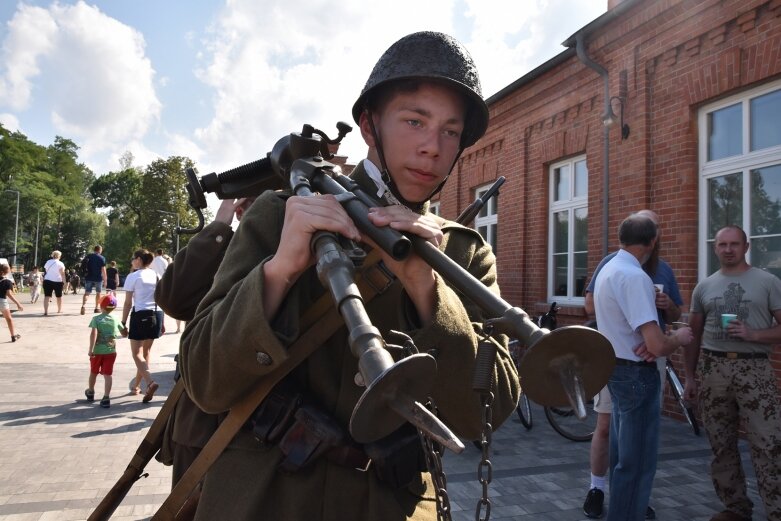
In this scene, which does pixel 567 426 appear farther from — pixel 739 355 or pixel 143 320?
pixel 143 320

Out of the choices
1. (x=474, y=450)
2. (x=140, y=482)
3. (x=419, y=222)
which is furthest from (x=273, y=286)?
(x=474, y=450)

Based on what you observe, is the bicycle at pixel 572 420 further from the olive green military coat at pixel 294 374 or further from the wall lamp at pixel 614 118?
the olive green military coat at pixel 294 374

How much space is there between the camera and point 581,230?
29.9 feet

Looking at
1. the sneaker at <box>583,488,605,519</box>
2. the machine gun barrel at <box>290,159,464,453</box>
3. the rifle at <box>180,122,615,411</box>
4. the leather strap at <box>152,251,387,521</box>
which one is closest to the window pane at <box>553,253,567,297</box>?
the sneaker at <box>583,488,605,519</box>

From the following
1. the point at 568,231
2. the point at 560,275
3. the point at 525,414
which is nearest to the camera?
the point at 525,414

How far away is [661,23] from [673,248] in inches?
113

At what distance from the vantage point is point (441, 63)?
1510 millimetres

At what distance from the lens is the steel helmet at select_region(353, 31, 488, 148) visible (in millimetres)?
1498

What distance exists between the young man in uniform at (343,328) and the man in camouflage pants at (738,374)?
11.6ft

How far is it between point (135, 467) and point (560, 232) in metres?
8.34

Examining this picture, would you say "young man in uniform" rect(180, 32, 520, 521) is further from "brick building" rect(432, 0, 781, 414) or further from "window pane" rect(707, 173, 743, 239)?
"window pane" rect(707, 173, 743, 239)

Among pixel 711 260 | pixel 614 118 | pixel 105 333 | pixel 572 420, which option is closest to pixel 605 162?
pixel 614 118

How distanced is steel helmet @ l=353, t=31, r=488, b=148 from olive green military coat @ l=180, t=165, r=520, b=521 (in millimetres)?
437

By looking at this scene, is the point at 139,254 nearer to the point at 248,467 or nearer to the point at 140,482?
the point at 140,482
